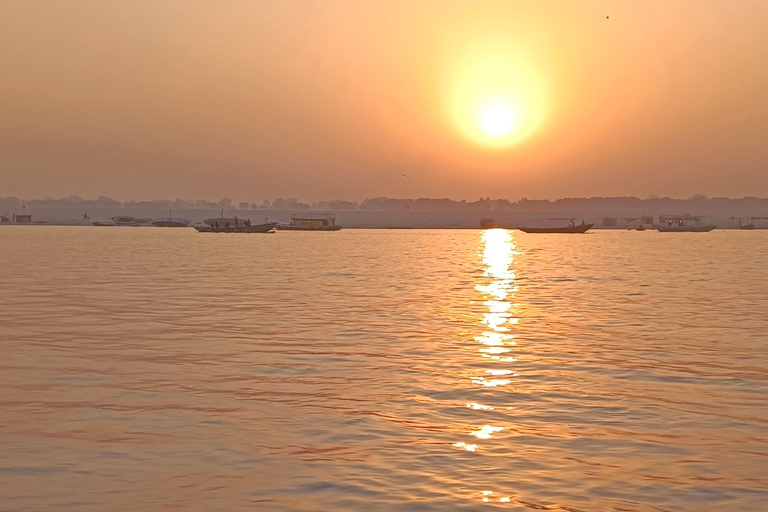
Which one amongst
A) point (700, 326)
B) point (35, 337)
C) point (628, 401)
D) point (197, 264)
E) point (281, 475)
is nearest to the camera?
point (281, 475)

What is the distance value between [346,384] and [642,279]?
37416 mm

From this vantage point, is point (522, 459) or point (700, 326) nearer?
point (522, 459)

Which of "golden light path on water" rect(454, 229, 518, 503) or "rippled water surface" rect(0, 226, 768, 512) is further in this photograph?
"golden light path on water" rect(454, 229, 518, 503)

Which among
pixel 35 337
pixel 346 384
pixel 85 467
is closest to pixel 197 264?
pixel 35 337

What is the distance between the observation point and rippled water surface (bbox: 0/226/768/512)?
8.88 metres

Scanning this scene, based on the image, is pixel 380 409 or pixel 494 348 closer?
pixel 380 409

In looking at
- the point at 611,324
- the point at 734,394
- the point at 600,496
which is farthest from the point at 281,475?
the point at 611,324

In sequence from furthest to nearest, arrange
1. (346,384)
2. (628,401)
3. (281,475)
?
(346,384), (628,401), (281,475)

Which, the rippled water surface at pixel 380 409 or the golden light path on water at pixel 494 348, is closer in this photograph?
the rippled water surface at pixel 380 409

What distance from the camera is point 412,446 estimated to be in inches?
416

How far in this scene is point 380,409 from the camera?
12.9 meters

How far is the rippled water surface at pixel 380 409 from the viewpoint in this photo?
8.88 m

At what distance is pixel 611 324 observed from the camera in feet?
83.5

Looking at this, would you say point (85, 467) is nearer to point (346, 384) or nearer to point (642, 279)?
point (346, 384)
